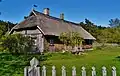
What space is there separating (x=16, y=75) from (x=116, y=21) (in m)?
170

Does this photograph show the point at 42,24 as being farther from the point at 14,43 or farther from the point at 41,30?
the point at 14,43

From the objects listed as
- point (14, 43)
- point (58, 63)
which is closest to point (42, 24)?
point (14, 43)

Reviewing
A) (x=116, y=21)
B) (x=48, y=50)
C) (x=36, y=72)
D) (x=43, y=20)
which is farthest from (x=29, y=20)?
(x=116, y=21)

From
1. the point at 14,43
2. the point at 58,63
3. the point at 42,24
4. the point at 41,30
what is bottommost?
the point at 58,63

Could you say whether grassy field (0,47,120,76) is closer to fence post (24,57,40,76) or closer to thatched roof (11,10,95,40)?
fence post (24,57,40,76)

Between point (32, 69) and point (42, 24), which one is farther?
point (42, 24)

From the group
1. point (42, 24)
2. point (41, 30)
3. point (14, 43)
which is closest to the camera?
point (14, 43)

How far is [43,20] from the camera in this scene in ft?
130

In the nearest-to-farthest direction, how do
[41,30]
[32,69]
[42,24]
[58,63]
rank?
[32,69]
[58,63]
[41,30]
[42,24]

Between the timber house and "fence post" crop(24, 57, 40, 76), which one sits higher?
the timber house

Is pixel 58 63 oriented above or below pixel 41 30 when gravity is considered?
below

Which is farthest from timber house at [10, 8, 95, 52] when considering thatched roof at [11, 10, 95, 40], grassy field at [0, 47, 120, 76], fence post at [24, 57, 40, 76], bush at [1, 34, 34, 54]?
fence post at [24, 57, 40, 76]

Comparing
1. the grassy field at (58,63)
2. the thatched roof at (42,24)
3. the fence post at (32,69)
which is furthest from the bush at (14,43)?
the fence post at (32,69)

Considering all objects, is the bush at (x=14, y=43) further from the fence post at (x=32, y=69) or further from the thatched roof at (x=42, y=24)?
the fence post at (x=32, y=69)
